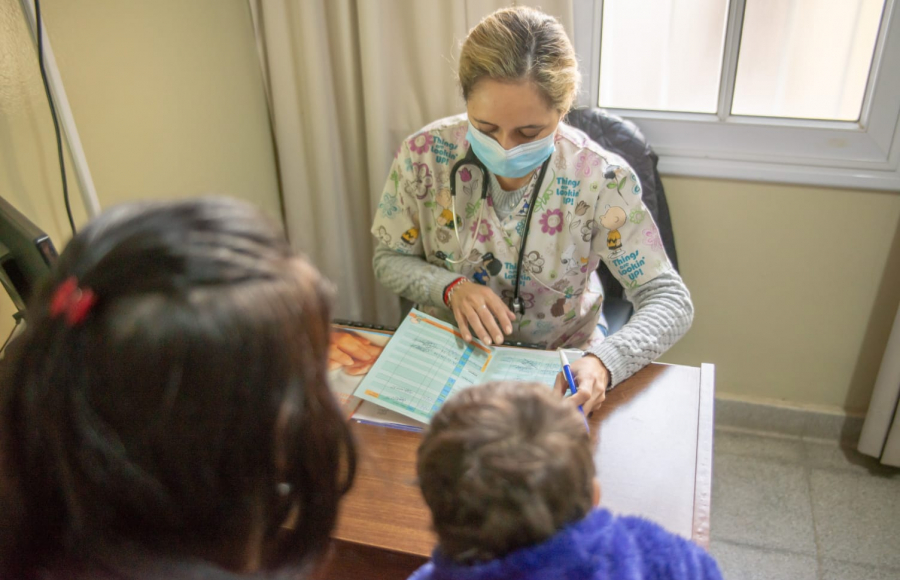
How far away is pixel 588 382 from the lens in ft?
3.57

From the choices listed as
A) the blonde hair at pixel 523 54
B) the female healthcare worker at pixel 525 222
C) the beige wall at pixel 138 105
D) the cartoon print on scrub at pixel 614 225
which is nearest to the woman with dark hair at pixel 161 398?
the beige wall at pixel 138 105

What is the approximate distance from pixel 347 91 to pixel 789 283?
144cm

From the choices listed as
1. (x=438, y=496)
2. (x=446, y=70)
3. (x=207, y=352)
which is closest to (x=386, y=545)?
(x=438, y=496)

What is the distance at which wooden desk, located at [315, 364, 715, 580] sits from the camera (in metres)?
0.91

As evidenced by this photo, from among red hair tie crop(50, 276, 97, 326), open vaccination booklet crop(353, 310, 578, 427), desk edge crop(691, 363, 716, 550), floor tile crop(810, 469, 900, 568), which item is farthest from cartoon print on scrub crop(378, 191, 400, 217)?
floor tile crop(810, 469, 900, 568)

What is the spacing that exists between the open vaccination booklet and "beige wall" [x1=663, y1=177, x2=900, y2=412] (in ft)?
3.25

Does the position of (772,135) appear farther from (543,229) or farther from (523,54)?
(523,54)

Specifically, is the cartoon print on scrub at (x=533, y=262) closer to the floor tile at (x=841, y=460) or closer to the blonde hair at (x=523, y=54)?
the blonde hair at (x=523, y=54)

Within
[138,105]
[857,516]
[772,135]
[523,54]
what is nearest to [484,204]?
[523,54]

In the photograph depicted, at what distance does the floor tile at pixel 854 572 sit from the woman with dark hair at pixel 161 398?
5.08 ft

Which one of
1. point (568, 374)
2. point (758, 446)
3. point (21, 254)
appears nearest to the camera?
point (21, 254)

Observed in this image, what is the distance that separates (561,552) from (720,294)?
160 centimetres

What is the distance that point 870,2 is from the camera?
1721 millimetres

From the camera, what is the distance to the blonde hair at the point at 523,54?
1.21 m
